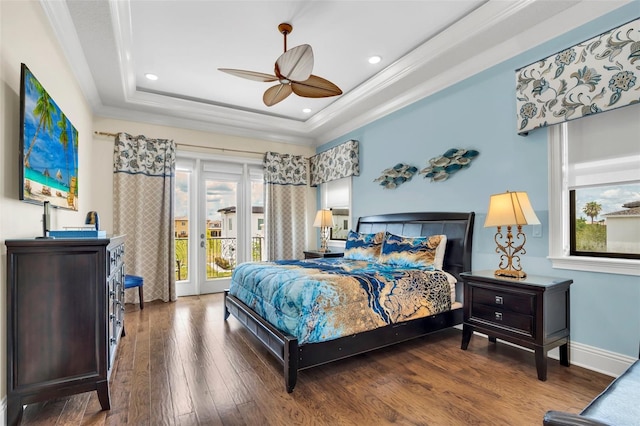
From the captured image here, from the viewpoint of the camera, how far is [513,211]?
2.58 meters

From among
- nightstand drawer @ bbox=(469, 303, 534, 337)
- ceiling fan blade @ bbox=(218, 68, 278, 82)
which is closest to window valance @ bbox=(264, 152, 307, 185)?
ceiling fan blade @ bbox=(218, 68, 278, 82)

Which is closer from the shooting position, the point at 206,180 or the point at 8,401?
the point at 8,401

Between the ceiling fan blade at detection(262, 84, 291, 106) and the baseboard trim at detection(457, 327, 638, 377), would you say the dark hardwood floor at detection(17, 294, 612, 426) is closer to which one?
the baseboard trim at detection(457, 327, 638, 377)

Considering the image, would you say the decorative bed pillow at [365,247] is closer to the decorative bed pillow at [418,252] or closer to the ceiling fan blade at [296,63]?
the decorative bed pillow at [418,252]

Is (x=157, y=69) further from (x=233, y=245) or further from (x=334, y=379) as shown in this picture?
(x=334, y=379)

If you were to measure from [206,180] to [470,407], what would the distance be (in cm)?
483

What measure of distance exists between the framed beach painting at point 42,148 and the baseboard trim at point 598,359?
13.5 ft

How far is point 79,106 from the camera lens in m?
3.64

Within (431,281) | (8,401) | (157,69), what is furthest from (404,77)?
(8,401)

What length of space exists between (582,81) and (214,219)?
16.5 ft

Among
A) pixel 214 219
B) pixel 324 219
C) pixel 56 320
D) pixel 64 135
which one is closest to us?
pixel 56 320

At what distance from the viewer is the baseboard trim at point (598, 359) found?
2348mm

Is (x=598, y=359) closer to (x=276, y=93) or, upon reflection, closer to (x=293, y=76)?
(x=293, y=76)

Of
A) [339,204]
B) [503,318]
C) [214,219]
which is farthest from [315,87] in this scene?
[214,219]
